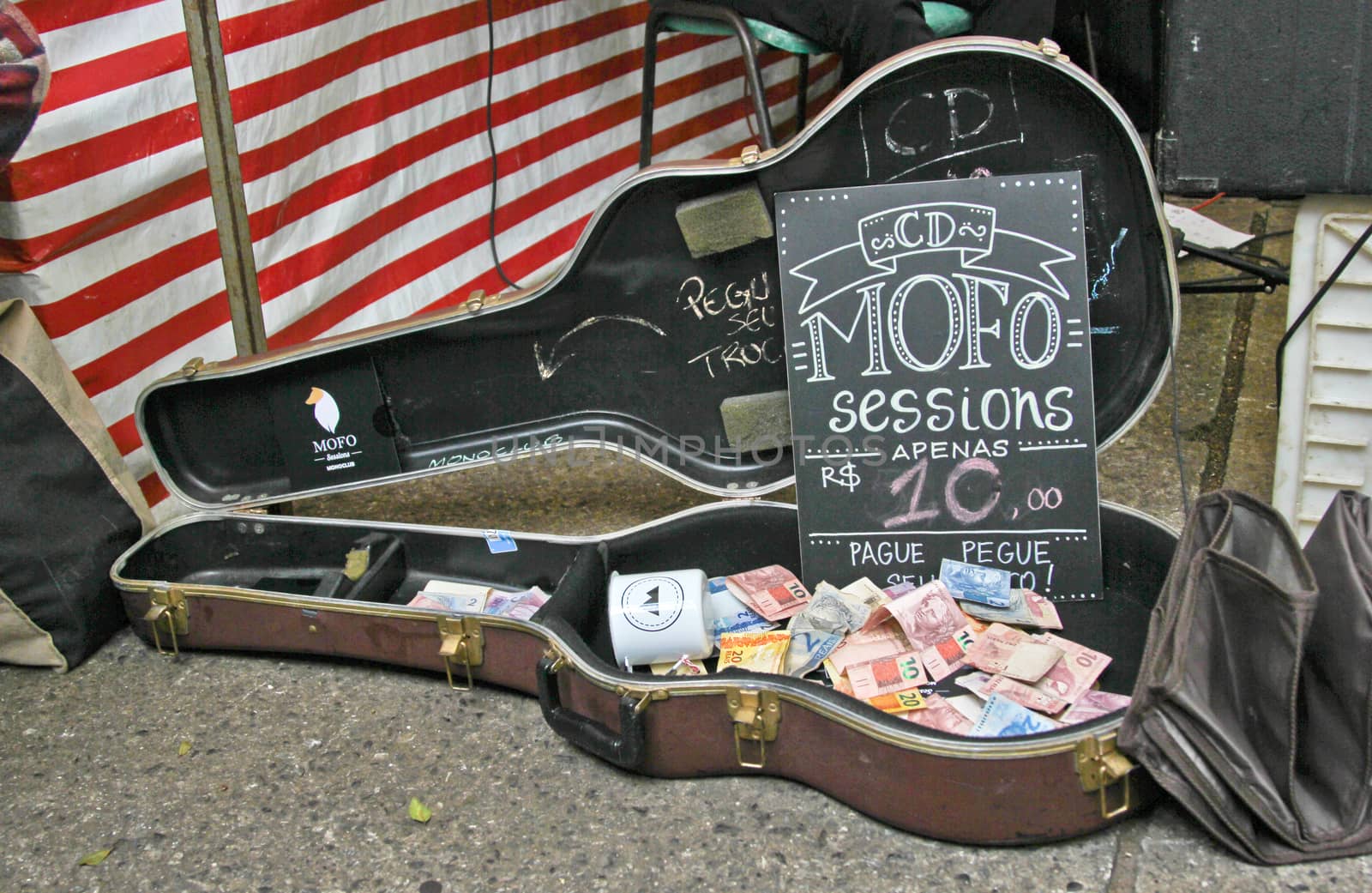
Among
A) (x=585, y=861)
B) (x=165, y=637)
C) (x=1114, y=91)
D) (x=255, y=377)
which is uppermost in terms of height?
(x=1114, y=91)

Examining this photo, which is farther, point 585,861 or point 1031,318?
point 1031,318

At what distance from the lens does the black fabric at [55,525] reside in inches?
85.6

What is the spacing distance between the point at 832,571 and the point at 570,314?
71 centimetres

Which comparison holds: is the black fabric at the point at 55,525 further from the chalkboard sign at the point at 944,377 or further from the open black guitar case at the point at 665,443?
the chalkboard sign at the point at 944,377

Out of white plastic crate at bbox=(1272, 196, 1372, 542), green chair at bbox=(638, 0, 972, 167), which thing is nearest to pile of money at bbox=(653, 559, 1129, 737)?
white plastic crate at bbox=(1272, 196, 1372, 542)

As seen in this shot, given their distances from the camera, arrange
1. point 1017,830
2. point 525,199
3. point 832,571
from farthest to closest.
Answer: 1. point 525,199
2. point 832,571
3. point 1017,830

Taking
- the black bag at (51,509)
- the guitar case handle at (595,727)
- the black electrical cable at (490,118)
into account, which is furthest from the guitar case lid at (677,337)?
the black electrical cable at (490,118)

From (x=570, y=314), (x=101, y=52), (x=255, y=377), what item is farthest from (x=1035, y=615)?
(x=101, y=52)

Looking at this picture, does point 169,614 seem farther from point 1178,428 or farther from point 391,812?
point 1178,428

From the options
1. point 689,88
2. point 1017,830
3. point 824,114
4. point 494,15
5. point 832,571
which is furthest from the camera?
point 689,88

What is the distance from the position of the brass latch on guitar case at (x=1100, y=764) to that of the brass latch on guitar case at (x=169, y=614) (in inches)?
64.8

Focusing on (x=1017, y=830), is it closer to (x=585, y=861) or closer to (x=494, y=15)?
(x=585, y=861)

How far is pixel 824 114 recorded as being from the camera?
203 cm

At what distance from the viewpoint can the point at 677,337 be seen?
89.9 inches
